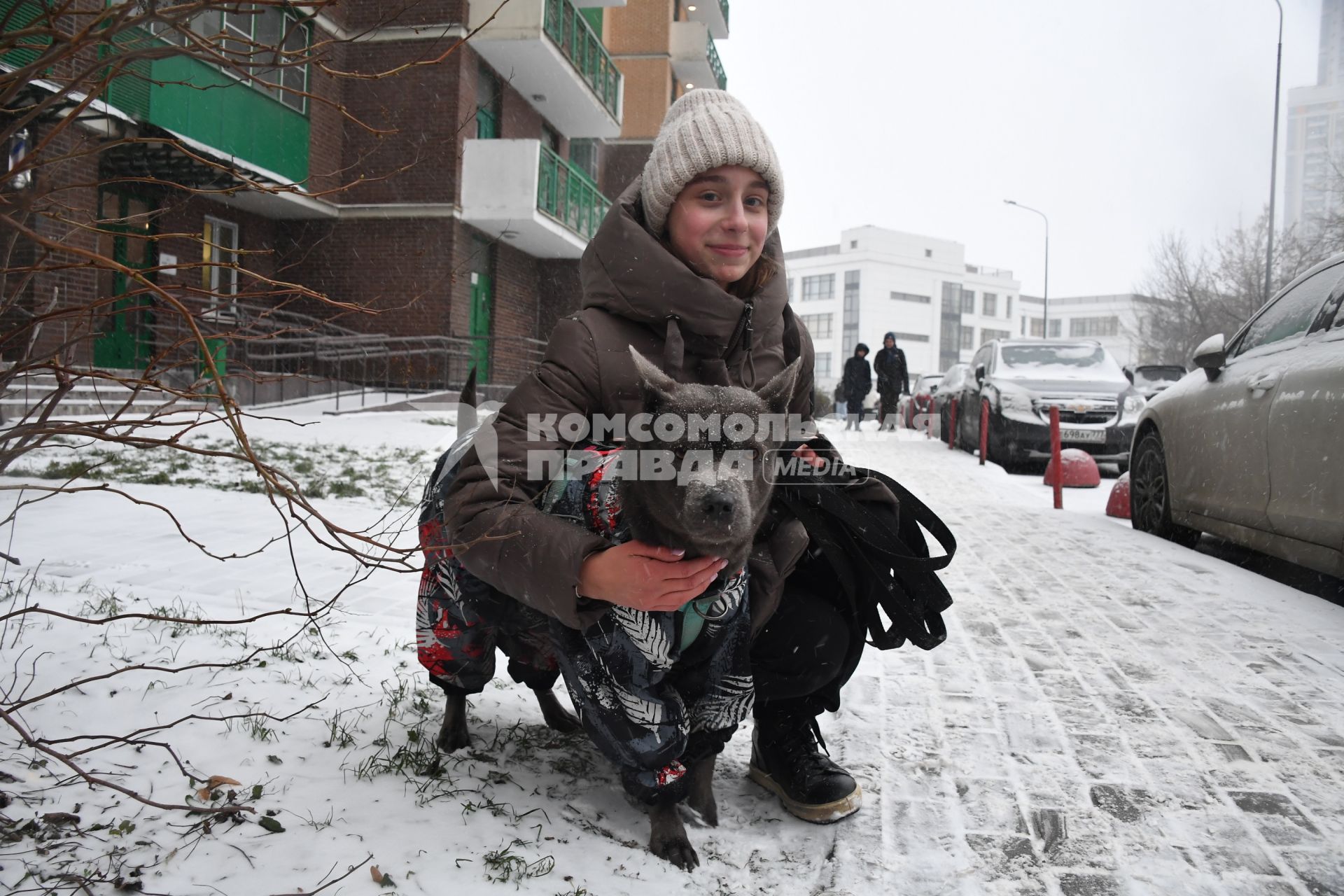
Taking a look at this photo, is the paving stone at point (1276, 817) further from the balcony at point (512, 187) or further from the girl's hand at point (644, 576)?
the balcony at point (512, 187)

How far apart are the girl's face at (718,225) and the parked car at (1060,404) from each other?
1009cm

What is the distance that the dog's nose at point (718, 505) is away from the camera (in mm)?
1938

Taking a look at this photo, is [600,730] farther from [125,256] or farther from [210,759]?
[125,256]

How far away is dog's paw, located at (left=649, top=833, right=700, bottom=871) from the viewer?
2.28m

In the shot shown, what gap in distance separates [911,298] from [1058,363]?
85.1 metres

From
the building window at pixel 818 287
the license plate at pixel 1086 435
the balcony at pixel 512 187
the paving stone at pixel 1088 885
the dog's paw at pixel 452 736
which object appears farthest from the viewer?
the building window at pixel 818 287

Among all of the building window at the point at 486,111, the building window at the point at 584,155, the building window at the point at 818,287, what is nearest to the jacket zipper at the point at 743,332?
the building window at the point at 486,111

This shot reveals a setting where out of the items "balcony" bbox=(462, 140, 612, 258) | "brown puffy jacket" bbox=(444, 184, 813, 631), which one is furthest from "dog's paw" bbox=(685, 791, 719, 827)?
"balcony" bbox=(462, 140, 612, 258)

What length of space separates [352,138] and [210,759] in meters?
17.7

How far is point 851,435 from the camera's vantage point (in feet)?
59.0

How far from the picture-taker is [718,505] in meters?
1.94

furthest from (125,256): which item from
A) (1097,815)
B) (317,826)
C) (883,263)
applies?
(883,263)

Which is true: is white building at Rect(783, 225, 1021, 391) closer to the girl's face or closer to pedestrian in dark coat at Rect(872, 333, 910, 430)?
pedestrian in dark coat at Rect(872, 333, 910, 430)

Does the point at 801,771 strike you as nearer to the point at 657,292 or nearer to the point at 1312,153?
the point at 657,292
